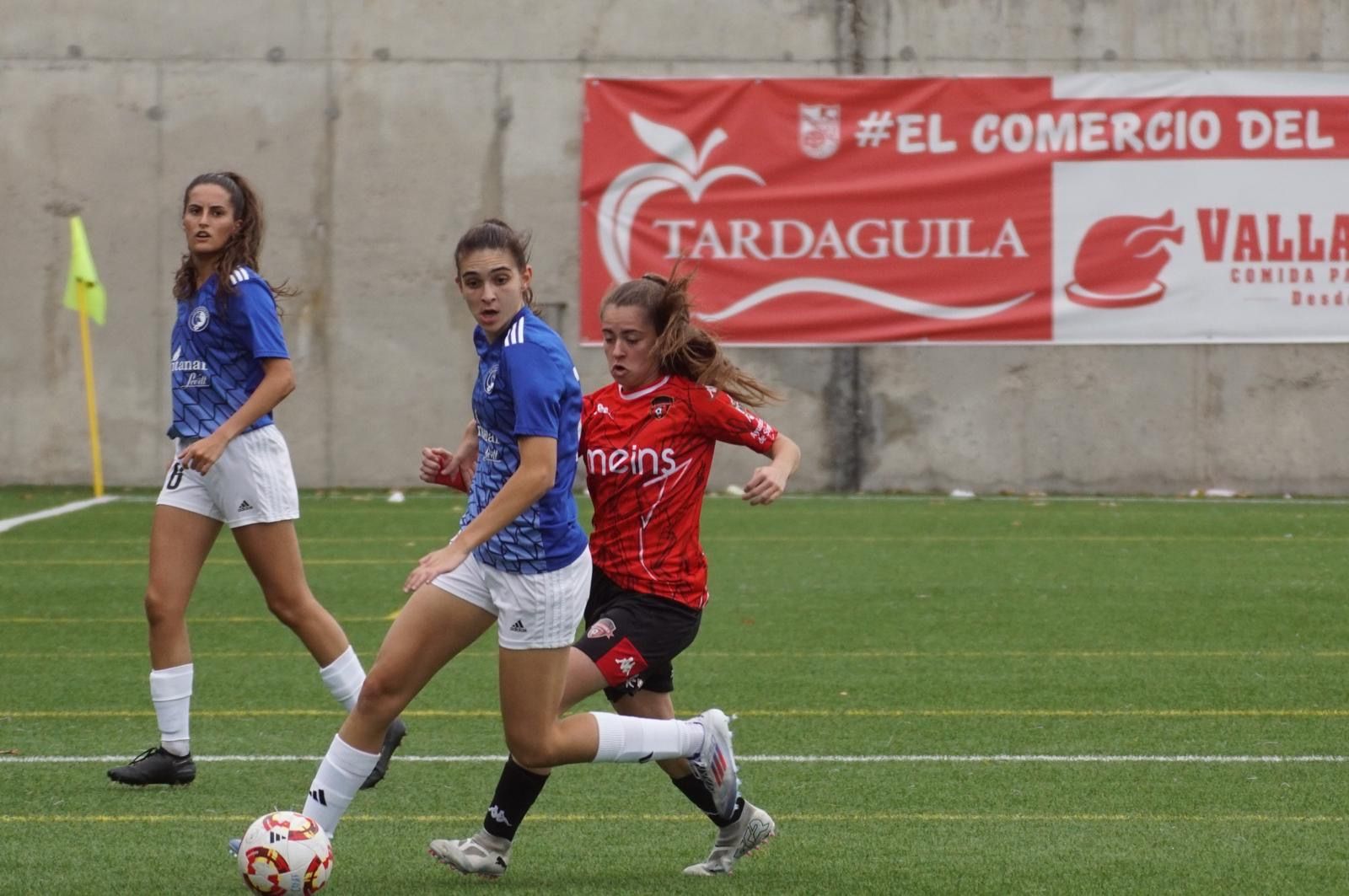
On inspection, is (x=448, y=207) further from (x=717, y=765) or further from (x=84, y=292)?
(x=717, y=765)

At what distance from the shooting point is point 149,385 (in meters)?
17.5

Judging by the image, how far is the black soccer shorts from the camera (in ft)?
16.4

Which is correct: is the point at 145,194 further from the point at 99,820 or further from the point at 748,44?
the point at 99,820

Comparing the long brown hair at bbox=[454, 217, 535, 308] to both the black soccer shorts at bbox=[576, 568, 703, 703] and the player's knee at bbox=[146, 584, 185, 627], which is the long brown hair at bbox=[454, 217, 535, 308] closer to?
the black soccer shorts at bbox=[576, 568, 703, 703]

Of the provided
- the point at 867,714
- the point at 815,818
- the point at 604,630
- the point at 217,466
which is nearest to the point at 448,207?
the point at 867,714

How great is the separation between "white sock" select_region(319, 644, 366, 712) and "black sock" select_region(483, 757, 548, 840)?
1.44 m

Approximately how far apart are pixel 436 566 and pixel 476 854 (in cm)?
101

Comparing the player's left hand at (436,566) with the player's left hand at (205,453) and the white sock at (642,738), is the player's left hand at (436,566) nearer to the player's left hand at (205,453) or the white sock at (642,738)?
the white sock at (642,738)

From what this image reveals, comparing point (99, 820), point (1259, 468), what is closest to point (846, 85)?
point (1259, 468)

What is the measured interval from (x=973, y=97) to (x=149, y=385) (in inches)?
321

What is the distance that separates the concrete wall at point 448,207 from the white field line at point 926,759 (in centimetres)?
1083

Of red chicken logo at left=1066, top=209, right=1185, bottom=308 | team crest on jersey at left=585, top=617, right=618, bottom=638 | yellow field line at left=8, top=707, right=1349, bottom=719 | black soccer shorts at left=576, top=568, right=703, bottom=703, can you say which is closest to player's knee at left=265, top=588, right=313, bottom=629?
yellow field line at left=8, top=707, right=1349, bottom=719

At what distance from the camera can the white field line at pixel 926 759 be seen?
6.48 meters

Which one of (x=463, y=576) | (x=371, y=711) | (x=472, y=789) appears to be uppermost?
(x=463, y=576)
